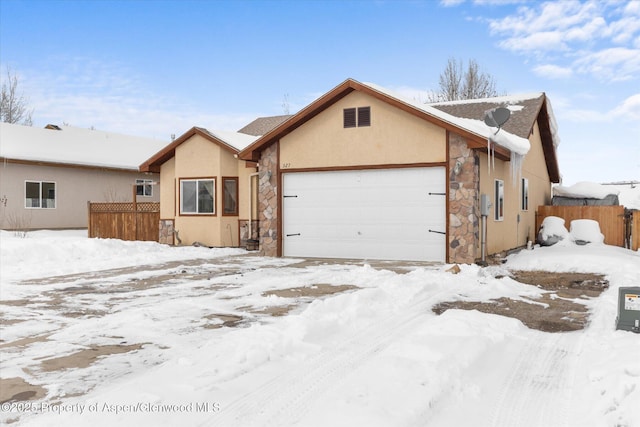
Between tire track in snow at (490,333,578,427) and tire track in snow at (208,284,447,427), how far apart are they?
1216 millimetres

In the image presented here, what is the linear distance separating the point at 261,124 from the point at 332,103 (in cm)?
1627

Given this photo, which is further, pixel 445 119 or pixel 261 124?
pixel 261 124

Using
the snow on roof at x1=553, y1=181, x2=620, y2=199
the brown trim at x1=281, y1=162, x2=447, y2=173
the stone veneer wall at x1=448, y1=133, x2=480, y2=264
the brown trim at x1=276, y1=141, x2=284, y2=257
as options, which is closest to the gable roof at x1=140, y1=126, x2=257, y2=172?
the brown trim at x1=276, y1=141, x2=284, y2=257

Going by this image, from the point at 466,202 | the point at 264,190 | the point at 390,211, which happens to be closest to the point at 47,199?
the point at 264,190

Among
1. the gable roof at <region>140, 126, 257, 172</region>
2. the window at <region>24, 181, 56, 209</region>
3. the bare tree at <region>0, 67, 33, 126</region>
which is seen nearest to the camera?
the gable roof at <region>140, 126, 257, 172</region>

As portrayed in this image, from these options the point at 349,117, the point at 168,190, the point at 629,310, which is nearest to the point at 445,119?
the point at 349,117

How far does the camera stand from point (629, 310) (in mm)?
5332

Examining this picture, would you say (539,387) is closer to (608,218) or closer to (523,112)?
(523,112)

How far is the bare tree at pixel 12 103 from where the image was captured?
39.3 metres

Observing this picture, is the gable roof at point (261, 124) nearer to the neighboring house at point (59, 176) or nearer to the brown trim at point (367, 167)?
the neighboring house at point (59, 176)

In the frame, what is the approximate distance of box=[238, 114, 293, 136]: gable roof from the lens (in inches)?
1108

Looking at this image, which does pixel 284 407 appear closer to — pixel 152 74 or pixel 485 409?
pixel 485 409

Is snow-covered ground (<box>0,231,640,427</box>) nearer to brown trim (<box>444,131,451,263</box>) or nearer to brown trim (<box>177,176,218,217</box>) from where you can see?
brown trim (<box>444,131,451,263</box>)

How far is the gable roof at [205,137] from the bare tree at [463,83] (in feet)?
74.1
